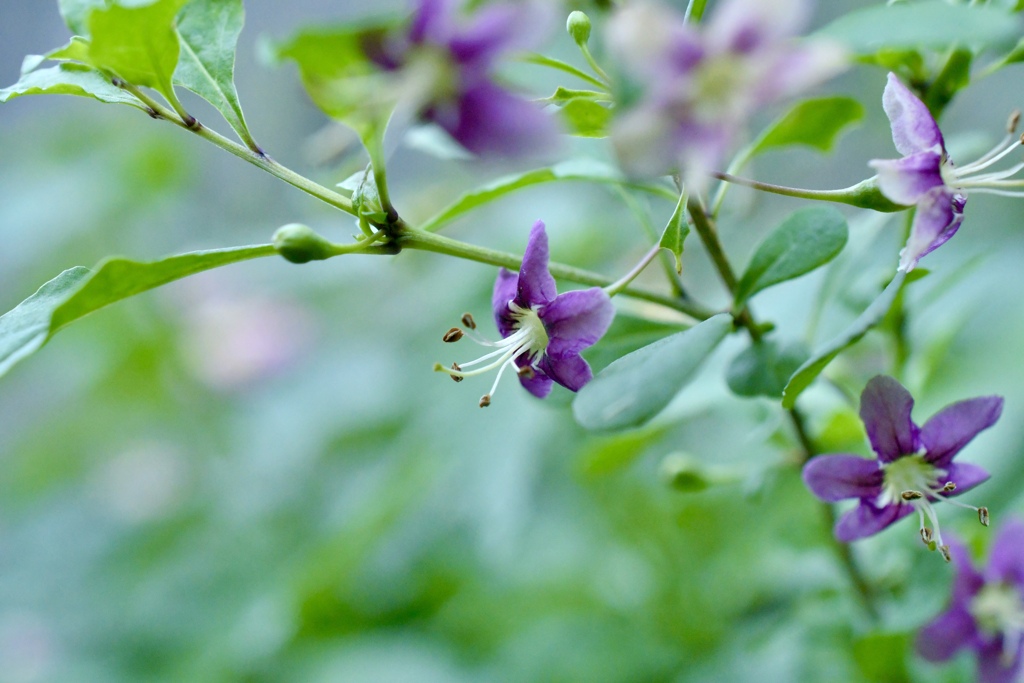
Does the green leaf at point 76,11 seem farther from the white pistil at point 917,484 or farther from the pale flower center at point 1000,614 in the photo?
the pale flower center at point 1000,614

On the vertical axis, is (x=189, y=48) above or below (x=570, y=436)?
below

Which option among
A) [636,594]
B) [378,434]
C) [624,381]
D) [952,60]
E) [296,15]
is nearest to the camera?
[624,381]

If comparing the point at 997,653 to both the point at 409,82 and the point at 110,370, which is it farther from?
the point at 110,370

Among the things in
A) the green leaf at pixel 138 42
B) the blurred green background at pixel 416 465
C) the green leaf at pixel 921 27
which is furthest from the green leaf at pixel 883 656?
the green leaf at pixel 138 42

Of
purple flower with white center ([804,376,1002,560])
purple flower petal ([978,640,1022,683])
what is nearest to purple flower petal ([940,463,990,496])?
purple flower with white center ([804,376,1002,560])

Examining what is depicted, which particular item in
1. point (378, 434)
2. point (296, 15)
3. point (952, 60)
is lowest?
point (952, 60)

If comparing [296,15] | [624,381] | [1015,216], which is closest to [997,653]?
[624,381]
